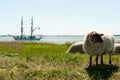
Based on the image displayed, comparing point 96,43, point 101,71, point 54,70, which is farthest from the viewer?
point 96,43

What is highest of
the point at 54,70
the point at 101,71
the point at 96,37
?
the point at 96,37

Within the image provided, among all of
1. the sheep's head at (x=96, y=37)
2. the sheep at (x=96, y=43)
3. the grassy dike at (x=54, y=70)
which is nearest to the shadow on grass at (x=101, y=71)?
the grassy dike at (x=54, y=70)

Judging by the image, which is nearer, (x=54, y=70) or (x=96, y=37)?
(x=54, y=70)

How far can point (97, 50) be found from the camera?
44.1 feet

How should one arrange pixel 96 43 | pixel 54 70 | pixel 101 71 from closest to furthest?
1. pixel 54 70
2. pixel 101 71
3. pixel 96 43

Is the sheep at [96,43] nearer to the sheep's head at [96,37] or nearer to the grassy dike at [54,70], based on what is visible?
the sheep's head at [96,37]

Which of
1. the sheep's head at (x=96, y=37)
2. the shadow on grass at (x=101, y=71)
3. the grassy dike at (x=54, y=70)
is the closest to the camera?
the grassy dike at (x=54, y=70)

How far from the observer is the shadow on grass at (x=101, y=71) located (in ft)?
38.4

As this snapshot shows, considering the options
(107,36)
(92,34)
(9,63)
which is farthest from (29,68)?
(107,36)

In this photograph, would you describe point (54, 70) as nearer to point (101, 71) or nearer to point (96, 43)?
point (101, 71)

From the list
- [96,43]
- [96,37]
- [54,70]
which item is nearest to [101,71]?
[96,43]

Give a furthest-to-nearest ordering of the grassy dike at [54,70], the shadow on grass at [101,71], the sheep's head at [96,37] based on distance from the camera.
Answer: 1. the sheep's head at [96,37]
2. the shadow on grass at [101,71]
3. the grassy dike at [54,70]

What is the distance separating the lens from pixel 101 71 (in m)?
12.6

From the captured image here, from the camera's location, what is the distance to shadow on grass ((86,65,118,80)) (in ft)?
38.4
